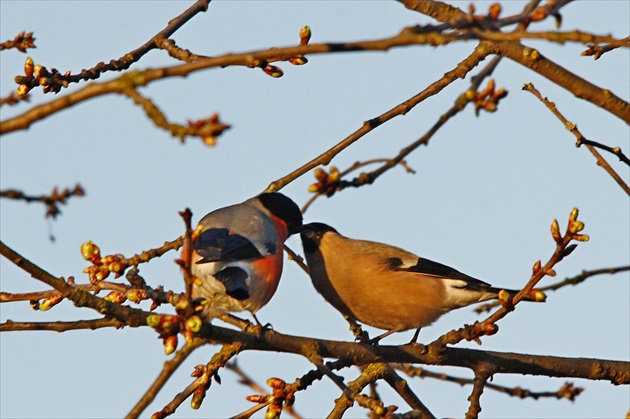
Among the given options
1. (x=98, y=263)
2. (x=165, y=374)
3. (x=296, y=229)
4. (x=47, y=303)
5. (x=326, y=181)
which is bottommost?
(x=165, y=374)

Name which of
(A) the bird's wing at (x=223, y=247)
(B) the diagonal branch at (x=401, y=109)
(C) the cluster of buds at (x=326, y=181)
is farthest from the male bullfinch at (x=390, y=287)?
(B) the diagonal branch at (x=401, y=109)

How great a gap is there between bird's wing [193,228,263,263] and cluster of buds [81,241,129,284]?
85 centimetres

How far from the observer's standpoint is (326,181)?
17.4 feet

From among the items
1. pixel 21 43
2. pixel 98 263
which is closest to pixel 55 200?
pixel 21 43

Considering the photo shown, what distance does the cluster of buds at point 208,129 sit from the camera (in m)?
1.99

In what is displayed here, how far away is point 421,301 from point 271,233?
999mm

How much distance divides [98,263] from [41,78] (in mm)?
922

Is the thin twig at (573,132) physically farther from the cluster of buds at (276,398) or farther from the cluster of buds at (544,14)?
the cluster of buds at (276,398)

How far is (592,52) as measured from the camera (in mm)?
4055

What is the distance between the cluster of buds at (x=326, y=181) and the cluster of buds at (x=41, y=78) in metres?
1.73

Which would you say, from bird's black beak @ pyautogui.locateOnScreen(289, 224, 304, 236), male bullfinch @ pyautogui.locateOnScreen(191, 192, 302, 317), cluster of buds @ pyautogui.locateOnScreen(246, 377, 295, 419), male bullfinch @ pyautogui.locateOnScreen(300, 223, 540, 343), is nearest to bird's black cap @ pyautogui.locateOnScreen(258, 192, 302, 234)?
bird's black beak @ pyautogui.locateOnScreen(289, 224, 304, 236)

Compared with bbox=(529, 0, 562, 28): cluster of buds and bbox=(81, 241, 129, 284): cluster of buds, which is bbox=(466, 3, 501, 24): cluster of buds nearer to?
bbox=(529, 0, 562, 28): cluster of buds

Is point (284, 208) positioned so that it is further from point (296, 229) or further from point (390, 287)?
point (390, 287)

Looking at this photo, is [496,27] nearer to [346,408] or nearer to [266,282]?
[346,408]
